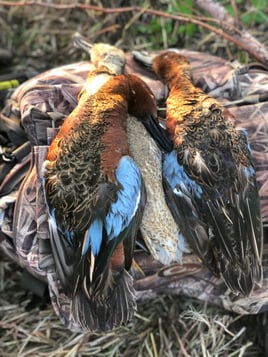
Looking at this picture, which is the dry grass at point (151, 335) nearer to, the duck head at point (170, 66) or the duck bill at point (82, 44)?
the duck head at point (170, 66)

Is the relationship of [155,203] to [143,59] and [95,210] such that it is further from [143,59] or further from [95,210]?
[143,59]

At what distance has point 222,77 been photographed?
2.34 metres

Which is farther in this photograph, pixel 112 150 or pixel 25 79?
pixel 25 79

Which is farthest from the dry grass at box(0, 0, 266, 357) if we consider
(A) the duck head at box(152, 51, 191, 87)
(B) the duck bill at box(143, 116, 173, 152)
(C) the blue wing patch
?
(A) the duck head at box(152, 51, 191, 87)

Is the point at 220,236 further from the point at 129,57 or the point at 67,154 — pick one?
the point at 129,57

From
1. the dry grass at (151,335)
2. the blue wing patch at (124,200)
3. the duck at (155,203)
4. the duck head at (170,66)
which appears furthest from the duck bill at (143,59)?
the dry grass at (151,335)

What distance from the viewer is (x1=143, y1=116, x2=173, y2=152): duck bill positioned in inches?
79.5

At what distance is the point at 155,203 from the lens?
6.59 ft

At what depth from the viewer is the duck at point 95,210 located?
186 centimetres

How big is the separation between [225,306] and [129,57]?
114cm

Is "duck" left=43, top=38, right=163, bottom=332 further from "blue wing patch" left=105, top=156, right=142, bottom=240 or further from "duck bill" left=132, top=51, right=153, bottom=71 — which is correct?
"duck bill" left=132, top=51, right=153, bottom=71

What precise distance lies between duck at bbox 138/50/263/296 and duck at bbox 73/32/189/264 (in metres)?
0.03

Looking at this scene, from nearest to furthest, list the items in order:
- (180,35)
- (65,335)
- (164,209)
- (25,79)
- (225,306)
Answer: (164,209), (225,306), (65,335), (25,79), (180,35)

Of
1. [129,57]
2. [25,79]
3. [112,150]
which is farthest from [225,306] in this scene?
[25,79]
